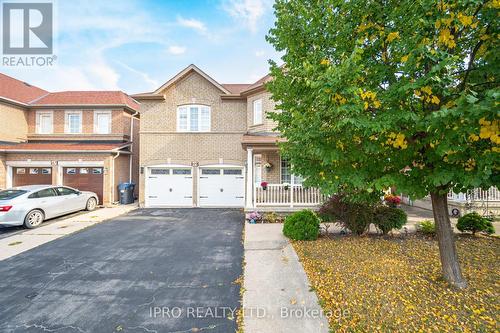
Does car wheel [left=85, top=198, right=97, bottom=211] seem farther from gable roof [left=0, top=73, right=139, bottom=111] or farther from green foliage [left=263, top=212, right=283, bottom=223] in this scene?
green foliage [left=263, top=212, right=283, bottom=223]

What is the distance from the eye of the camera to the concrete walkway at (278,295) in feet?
10.2

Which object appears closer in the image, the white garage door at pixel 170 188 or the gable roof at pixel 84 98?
the white garage door at pixel 170 188

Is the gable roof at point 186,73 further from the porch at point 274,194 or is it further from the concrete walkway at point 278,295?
the concrete walkway at point 278,295

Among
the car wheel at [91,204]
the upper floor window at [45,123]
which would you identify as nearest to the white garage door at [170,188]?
the car wheel at [91,204]

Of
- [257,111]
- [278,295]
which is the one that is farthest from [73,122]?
[278,295]

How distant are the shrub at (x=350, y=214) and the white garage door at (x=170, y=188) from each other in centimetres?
838

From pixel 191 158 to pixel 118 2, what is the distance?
7.45 metres

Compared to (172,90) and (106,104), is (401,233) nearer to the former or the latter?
(172,90)

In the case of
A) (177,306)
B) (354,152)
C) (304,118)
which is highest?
(304,118)

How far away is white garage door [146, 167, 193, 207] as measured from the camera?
12823 millimetres

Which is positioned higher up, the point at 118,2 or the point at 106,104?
the point at 118,2

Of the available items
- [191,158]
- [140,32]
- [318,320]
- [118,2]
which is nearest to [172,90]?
[140,32]

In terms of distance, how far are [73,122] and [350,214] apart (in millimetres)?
17020

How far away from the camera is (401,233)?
7.04 metres
